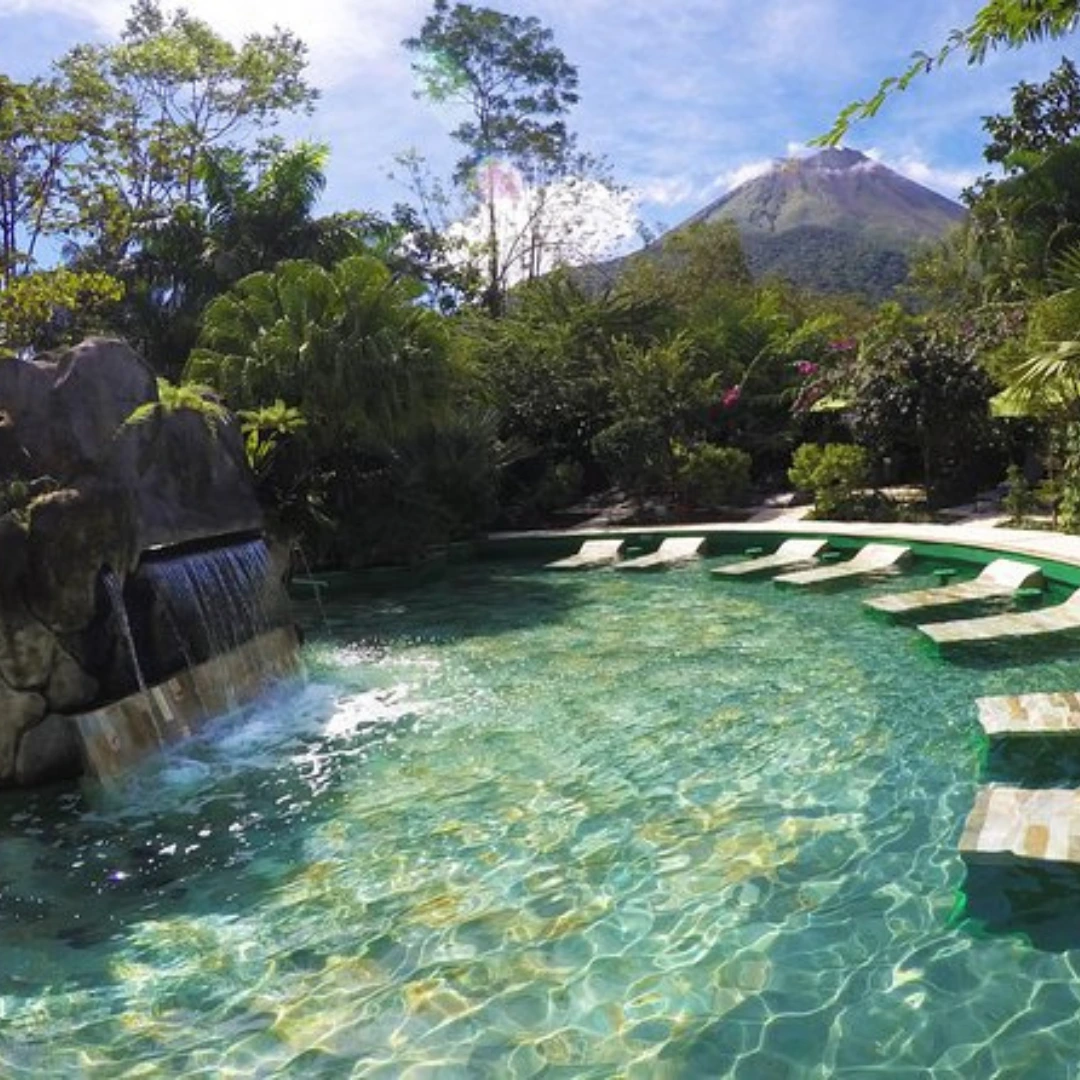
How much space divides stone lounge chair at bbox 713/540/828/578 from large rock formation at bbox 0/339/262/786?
670cm

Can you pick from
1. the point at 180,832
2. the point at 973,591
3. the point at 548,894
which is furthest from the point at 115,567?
the point at 973,591

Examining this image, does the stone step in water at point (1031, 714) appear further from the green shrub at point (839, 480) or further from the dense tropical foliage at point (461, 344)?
the green shrub at point (839, 480)

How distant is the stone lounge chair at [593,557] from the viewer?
15672 mm

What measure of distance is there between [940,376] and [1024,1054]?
14.4 meters

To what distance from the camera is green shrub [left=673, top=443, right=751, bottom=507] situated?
18.9 meters

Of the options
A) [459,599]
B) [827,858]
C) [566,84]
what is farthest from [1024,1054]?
[566,84]

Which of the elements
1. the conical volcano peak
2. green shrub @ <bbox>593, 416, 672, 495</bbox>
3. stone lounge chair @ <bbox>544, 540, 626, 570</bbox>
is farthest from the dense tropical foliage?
the conical volcano peak

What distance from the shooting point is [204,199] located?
21.8m

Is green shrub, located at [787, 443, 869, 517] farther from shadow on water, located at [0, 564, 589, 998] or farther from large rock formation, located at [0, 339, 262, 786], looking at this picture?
large rock formation, located at [0, 339, 262, 786]

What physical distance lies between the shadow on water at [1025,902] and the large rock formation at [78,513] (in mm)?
5879

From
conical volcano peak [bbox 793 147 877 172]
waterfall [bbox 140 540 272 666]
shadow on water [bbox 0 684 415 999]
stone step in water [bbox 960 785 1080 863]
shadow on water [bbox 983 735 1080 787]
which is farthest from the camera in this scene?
conical volcano peak [bbox 793 147 877 172]

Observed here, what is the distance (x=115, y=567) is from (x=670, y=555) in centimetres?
929

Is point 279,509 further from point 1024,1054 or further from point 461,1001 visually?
point 1024,1054

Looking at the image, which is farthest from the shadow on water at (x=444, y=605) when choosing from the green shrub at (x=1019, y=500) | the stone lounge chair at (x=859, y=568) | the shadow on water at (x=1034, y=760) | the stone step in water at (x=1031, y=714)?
the green shrub at (x=1019, y=500)
